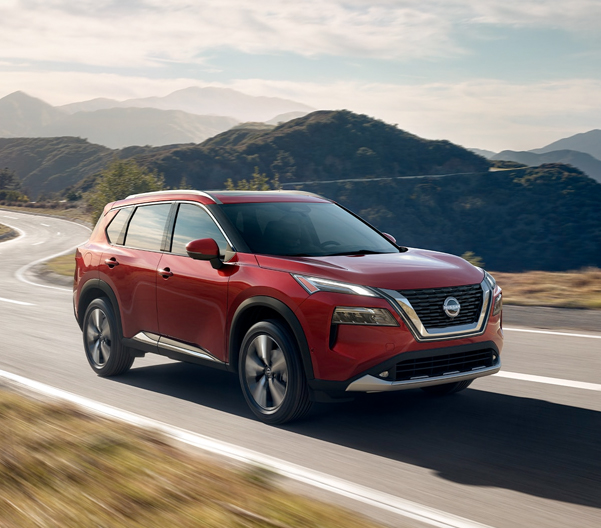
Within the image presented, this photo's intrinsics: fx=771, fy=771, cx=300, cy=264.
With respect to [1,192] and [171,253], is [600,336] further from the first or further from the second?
[1,192]

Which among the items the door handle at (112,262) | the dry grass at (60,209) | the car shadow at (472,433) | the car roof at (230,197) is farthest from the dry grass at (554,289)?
the dry grass at (60,209)

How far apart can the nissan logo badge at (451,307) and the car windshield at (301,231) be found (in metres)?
1.04

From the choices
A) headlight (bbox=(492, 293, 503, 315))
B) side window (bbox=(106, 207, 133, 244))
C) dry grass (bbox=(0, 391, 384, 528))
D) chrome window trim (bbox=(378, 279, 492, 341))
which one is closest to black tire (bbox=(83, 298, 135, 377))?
side window (bbox=(106, 207, 133, 244))

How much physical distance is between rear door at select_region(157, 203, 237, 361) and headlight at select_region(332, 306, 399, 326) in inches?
44.7

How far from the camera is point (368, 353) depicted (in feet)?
16.4

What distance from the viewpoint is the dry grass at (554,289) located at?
1145cm

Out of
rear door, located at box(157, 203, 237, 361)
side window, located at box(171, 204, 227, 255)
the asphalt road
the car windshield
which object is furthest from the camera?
side window, located at box(171, 204, 227, 255)

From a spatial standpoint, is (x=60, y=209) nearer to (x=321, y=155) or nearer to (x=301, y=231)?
(x=321, y=155)

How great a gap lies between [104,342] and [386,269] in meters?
3.36

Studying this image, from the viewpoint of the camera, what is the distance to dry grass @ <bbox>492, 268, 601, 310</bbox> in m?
11.5

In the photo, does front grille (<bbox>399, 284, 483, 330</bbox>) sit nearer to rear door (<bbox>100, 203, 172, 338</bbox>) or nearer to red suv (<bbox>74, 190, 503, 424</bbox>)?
red suv (<bbox>74, 190, 503, 424</bbox>)

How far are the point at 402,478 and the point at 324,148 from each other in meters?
140

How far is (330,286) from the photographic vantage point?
5.19m

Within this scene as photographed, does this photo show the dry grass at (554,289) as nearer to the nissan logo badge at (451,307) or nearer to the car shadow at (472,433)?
the car shadow at (472,433)
